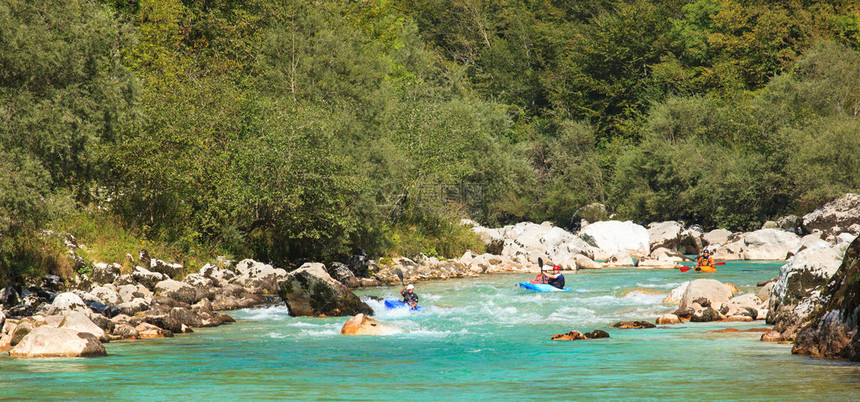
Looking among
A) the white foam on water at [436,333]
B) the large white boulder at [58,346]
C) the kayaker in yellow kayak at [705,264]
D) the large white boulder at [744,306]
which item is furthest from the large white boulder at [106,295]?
the kayaker in yellow kayak at [705,264]

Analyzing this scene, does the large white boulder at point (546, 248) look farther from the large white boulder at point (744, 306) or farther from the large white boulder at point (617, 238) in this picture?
the large white boulder at point (744, 306)

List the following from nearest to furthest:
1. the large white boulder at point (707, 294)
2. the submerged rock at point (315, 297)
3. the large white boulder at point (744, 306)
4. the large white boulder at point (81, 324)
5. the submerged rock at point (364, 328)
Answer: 1. the large white boulder at point (81, 324)
2. the submerged rock at point (364, 328)
3. the large white boulder at point (744, 306)
4. the large white boulder at point (707, 294)
5. the submerged rock at point (315, 297)

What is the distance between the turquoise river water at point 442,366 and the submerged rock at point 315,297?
0.74m

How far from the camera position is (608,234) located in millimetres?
44250

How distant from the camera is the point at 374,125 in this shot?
33.7 meters

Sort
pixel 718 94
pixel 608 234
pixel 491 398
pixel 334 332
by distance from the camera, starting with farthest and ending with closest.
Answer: pixel 718 94 → pixel 608 234 → pixel 334 332 → pixel 491 398

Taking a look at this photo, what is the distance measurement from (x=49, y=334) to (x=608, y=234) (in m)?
34.7

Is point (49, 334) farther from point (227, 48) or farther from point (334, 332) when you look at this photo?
point (227, 48)

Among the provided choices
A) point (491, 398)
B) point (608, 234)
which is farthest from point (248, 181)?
point (608, 234)

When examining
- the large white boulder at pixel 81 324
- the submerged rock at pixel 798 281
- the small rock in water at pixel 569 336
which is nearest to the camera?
the large white boulder at pixel 81 324

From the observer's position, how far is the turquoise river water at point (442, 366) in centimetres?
1005

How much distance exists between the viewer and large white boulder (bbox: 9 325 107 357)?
13.0 m

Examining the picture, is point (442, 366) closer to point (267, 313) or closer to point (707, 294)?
point (267, 313)

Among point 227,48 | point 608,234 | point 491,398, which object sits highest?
point 227,48
